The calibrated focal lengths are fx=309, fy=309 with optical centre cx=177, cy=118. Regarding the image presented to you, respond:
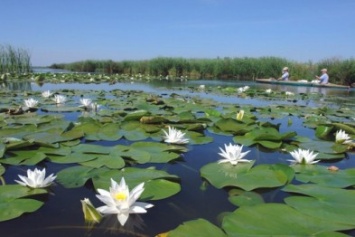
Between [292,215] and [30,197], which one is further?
[30,197]

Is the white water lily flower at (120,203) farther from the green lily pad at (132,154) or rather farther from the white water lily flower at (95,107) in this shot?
the white water lily flower at (95,107)

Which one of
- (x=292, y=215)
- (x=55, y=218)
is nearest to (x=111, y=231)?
(x=55, y=218)

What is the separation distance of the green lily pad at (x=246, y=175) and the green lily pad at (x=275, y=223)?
11.0 inches

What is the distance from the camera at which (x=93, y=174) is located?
5.36 feet

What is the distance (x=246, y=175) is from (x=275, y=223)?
1.83ft

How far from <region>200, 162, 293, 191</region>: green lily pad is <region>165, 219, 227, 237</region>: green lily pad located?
0.47m

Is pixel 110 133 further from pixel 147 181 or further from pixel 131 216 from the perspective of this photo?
pixel 131 216

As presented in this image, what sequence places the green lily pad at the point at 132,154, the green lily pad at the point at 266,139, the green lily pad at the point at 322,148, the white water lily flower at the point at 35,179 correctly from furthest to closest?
the green lily pad at the point at 266,139 < the green lily pad at the point at 322,148 < the green lily pad at the point at 132,154 < the white water lily flower at the point at 35,179

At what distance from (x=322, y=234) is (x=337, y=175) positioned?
0.81m

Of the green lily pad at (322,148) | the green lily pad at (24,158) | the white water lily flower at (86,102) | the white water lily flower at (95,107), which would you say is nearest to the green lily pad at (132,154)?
the green lily pad at (24,158)

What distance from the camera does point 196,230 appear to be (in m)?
1.06

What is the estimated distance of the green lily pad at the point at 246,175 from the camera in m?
1.57

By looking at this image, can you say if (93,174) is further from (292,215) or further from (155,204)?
(292,215)


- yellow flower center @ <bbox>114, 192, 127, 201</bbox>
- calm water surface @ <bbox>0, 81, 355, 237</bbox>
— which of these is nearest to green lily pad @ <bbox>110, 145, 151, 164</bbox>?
calm water surface @ <bbox>0, 81, 355, 237</bbox>
